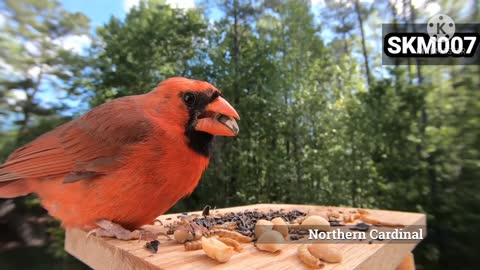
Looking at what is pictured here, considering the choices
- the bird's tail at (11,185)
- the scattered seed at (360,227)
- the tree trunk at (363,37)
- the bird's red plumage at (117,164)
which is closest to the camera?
the bird's red plumage at (117,164)

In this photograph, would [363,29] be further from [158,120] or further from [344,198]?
[158,120]

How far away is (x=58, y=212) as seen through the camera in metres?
0.88

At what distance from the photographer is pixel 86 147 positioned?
34.9 inches

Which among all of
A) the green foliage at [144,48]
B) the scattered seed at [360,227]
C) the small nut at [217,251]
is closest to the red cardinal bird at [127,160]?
the small nut at [217,251]

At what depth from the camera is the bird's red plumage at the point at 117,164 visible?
2.62ft

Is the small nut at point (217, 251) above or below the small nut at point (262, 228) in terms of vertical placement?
above

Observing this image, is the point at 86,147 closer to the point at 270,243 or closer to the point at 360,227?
the point at 270,243

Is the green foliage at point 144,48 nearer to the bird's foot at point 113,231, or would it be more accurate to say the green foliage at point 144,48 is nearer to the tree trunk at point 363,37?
the tree trunk at point 363,37

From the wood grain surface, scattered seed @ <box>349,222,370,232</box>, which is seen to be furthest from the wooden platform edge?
scattered seed @ <box>349,222,370,232</box>

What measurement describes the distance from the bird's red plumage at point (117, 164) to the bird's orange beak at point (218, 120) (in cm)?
5

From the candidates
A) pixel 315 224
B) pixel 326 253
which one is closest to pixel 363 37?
pixel 315 224

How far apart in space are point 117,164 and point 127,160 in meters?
0.03

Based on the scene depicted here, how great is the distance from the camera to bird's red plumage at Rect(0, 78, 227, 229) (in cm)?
80

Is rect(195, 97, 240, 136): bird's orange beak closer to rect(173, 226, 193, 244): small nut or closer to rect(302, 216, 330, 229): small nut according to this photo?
rect(173, 226, 193, 244): small nut
